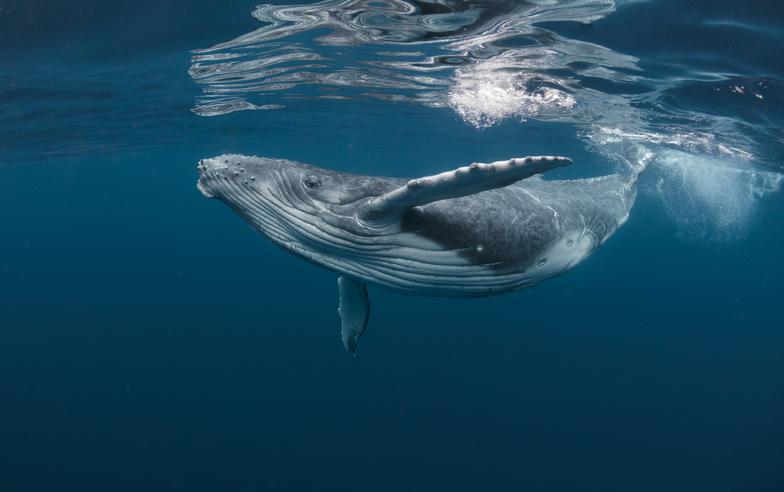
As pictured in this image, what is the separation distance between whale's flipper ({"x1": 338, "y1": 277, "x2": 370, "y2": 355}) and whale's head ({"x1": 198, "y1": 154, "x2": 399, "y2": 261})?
1669mm

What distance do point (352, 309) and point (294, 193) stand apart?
7.67 ft

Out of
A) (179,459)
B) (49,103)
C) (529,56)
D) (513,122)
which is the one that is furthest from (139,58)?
(179,459)

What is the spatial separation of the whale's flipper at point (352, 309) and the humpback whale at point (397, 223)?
3.74 ft

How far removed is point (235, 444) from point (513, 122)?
20.3 m

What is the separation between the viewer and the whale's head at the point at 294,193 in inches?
158

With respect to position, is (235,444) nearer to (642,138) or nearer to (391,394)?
(391,394)

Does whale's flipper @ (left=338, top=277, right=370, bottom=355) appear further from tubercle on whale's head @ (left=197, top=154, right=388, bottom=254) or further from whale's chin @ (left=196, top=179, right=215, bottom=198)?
whale's chin @ (left=196, top=179, right=215, bottom=198)

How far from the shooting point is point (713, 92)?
500 inches

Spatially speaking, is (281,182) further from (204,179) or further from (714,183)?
(714,183)

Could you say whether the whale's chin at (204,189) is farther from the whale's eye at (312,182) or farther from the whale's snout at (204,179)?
the whale's eye at (312,182)

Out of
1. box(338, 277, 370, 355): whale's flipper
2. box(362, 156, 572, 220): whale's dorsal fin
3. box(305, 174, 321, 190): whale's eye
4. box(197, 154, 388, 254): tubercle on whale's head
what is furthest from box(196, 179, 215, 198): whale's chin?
box(338, 277, 370, 355): whale's flipper

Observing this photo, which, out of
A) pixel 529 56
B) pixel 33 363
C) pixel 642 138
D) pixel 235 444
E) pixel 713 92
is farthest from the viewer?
pixel 33 363

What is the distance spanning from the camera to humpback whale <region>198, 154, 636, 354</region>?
3979 millimetres

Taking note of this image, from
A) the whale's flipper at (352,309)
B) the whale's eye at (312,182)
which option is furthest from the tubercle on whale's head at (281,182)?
the whale's flipper at (352,309)
